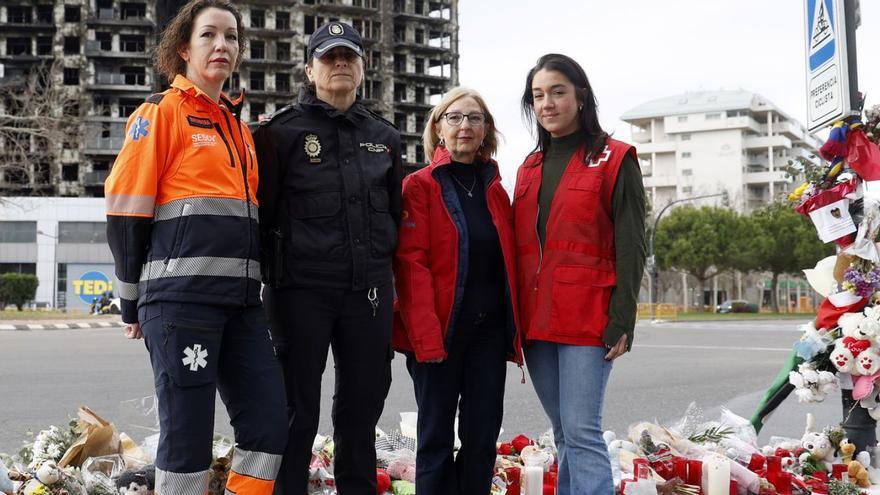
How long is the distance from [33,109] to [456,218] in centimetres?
2338

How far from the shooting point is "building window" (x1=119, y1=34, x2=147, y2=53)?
60844 mm

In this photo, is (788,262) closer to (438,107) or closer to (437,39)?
(437,39)

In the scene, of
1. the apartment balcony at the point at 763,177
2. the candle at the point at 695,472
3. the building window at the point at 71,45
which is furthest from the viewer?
the apartment balcony at the point at 763,177

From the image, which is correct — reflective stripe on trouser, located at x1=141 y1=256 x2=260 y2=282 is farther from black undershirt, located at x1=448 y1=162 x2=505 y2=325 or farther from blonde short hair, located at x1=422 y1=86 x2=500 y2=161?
blonde short hair, located at x1=422 y1=86 x2=500 y2=161

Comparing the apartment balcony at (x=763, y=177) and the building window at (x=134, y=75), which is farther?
the apartment balcony at (x=763, y=177)

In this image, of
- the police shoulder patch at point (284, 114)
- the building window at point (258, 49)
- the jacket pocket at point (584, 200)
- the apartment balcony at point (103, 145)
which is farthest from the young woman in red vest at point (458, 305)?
the building window at point (258, 49)

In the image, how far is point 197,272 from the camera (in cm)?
306

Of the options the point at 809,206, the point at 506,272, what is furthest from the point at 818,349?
the point at 506,272

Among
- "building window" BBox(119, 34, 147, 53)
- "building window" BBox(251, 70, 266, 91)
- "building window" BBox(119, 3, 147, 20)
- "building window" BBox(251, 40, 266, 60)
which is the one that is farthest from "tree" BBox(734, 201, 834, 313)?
"building window" BBox(119, 3, 147, 20)

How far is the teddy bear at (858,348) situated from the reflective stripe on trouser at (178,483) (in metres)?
3.91

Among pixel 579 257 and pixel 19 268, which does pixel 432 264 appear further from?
→ pixel 19 268

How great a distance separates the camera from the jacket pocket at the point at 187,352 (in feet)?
9.91

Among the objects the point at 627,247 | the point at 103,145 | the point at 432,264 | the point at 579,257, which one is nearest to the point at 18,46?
the point at 103,145

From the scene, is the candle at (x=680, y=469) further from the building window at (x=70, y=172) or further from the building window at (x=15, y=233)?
the building window at (x=70, y=172)
